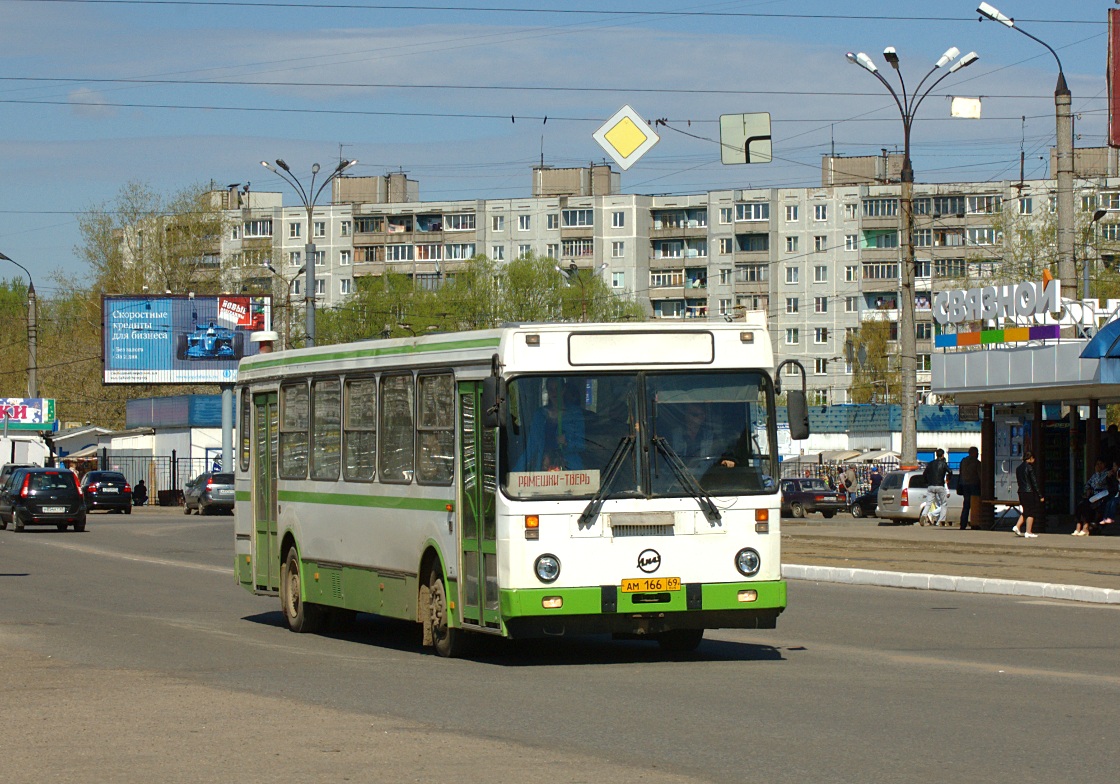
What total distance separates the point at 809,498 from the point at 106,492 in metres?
24.0

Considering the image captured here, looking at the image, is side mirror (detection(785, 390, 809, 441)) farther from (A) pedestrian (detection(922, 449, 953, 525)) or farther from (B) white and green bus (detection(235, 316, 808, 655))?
(A) pedestrian (detection(922, 449, 953, 525))

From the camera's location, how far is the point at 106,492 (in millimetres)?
60469

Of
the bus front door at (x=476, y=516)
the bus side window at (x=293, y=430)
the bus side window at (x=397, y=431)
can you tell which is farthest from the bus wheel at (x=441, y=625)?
the bus side window at (x=293, y=430)

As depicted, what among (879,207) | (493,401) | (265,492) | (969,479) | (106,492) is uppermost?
(879,207)

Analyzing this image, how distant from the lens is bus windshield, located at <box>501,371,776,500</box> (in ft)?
42.2

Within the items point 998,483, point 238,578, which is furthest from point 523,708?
point 998,483

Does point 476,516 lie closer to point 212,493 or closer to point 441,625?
point 441,625

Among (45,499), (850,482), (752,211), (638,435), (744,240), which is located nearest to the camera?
(638,435)

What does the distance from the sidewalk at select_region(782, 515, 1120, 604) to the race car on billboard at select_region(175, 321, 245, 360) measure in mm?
37397

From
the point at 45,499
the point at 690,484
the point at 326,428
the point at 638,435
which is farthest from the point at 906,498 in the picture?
the point at 638,435

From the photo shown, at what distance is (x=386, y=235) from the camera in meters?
137

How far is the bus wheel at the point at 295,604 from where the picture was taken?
1659 centimetres

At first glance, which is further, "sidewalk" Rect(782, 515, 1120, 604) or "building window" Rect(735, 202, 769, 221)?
"building window" Rect(735, 202, 769, 221)

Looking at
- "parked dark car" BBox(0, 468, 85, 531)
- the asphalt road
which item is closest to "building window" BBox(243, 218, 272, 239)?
"parked dark car" BBox(0, 468, 85, 531)
